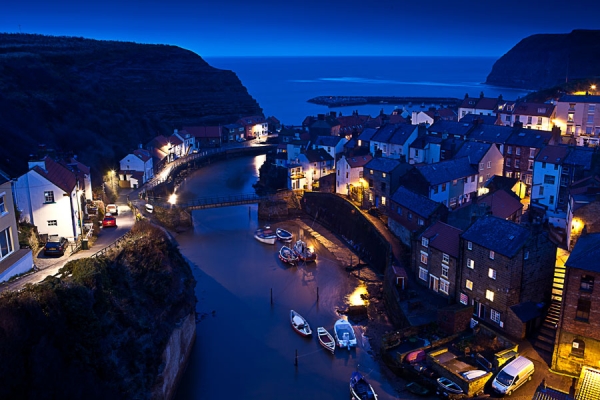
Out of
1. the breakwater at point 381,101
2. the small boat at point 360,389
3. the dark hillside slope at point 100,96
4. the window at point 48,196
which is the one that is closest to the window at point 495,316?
the small boat at point 360,389

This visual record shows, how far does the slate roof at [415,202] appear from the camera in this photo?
2483cm

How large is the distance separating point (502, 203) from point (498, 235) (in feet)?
24.8

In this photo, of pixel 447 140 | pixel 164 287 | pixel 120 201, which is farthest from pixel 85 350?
pixel 447 140

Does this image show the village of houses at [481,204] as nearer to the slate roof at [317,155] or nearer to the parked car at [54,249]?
the slate roof at [317,155]

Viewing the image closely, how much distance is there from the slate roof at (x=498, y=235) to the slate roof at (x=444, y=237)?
3.15ft

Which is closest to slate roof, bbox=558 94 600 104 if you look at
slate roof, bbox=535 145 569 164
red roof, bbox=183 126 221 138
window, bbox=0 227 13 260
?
slate roof, bbox=535 145 569 164

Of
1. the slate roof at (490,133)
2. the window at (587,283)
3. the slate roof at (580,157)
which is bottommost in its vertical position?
the window at (587,283)

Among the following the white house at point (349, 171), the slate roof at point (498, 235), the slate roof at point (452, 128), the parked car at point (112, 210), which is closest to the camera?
the slate roof at point (498, 235)

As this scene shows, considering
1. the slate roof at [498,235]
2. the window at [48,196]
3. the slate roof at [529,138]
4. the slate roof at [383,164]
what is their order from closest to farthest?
the slate roof at [498,235] < the window at [48,196] < the slate roof at [383,164] < the slate roof at [529,138]

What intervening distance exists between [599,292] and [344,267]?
13396 mm

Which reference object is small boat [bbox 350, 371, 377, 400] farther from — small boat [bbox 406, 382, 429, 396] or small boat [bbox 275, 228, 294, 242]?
small boat [bbox 275, 228, 294, 242]

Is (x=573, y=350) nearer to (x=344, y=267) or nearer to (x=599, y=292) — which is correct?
(x=599, y=292)

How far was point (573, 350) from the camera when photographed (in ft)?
51.9

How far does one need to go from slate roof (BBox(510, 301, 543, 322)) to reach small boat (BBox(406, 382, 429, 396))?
4.25 meters
